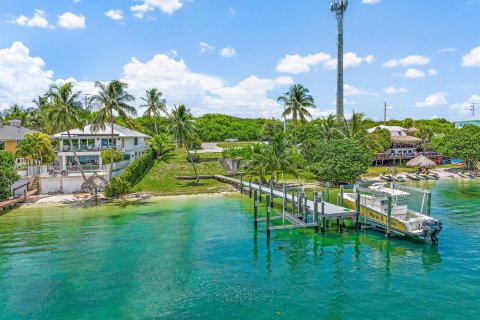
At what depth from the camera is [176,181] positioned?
50.9 m

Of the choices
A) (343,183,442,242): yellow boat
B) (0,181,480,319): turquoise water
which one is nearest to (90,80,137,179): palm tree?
(0,181,480,319): turquoise water

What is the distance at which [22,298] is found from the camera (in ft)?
57.7

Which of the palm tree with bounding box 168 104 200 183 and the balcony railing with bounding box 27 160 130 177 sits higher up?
the palm tree with bounding box 168 104 200 183

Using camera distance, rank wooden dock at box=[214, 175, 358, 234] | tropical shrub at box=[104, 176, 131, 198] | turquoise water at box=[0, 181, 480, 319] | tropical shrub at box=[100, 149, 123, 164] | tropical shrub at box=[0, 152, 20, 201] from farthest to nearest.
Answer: tropical shrub at box=[100, 149, 123, 164] < tropical shrub at box=[104, 176, 131, 198] < tropical shrub at box=[0, 152, 20, 201] < wooden dock at box=[214, 175, 358, 234] < turquoise water at box=[0, 181, 480, 319]

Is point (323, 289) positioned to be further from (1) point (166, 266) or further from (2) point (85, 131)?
(2) point (85, 131)

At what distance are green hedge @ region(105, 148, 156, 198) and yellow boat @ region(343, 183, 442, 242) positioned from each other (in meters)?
26.0

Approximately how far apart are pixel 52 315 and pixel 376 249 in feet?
64.0

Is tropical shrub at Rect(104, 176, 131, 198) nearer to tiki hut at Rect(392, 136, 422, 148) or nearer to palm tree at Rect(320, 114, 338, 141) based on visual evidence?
palm tree at Rect(320, 114, 338, 141)

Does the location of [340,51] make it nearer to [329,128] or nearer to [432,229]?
[329,128]

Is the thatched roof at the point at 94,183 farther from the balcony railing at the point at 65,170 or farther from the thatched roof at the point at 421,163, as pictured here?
the thatched roof at the point at 421,163

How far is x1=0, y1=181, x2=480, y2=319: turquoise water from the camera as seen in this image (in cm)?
1628

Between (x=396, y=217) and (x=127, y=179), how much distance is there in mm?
31437

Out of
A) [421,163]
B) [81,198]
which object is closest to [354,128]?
[421,163]

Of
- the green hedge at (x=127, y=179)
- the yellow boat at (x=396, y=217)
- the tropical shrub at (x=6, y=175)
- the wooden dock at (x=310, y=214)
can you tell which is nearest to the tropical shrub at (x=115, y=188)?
the green hedge at (x=127, y=179)
